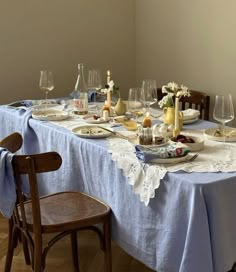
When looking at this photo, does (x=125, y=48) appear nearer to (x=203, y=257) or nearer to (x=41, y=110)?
(x=41, y=110)

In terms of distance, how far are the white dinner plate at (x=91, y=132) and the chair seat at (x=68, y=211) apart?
288 mm

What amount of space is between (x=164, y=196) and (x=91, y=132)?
2.18 feet

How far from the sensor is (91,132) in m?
2.28

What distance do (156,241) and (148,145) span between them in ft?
1.37

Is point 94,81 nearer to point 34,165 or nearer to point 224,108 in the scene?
point 224,108

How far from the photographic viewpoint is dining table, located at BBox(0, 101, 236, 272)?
5.32 ft

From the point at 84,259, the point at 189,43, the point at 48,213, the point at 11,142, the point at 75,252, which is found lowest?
the point at 84,259

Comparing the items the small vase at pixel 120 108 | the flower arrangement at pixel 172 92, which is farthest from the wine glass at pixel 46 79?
the flower arrangement at pixel 172 92

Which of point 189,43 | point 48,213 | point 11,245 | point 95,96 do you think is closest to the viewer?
point 48,213

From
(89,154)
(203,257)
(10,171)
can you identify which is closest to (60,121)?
(89,154)

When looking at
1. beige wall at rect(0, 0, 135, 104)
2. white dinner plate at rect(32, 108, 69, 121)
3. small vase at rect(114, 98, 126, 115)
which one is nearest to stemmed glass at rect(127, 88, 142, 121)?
small vase at rect(114, 98, 126, 115)

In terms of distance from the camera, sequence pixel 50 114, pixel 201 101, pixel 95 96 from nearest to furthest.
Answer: pixel 50 114
pixel 95 96
pixel 201 101

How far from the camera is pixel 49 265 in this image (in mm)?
2502

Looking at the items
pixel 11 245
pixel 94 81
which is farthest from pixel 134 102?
pixel 11 245
